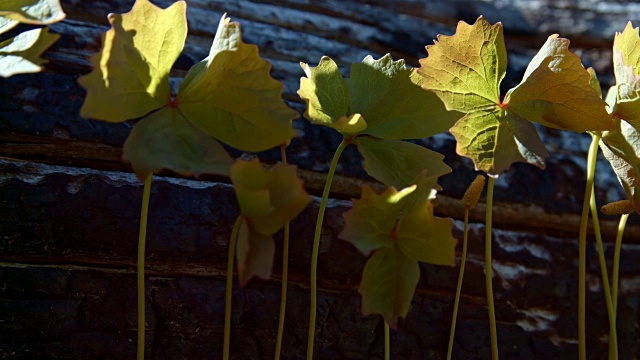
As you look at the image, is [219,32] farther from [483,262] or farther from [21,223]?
[483,262]

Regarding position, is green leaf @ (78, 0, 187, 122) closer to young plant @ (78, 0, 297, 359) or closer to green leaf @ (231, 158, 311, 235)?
young plant @ (78, 0, 297, 359)

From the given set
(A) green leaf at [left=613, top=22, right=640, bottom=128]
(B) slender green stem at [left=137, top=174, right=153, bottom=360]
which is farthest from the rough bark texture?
(A) green leaf at [left=613, top=22, right=640, bottom=128]

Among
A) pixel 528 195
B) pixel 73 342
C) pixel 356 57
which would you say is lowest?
pixel 73 342

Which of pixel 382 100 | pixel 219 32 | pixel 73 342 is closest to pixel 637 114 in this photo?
pixel 382 100

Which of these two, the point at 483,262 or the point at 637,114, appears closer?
the point at 637,114

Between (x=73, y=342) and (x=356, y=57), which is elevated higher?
(x=356, y=57)

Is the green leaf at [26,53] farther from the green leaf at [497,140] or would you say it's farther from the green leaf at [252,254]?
the green leaf at [497,140]

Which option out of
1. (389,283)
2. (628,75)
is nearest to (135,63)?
(389,283)

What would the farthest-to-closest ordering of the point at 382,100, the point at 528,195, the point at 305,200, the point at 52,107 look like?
the point at 528,195, the point at 52,107, the point at 382,100, the point at 305,200
